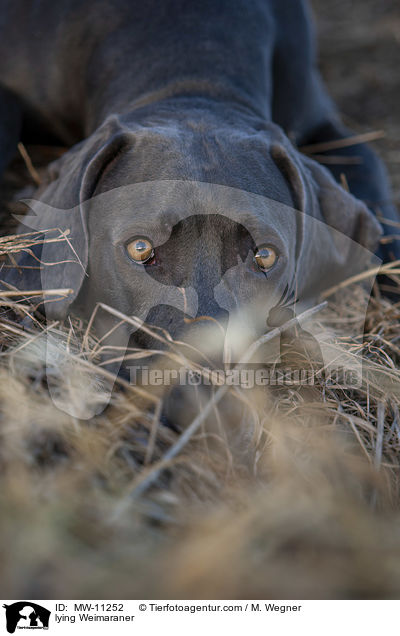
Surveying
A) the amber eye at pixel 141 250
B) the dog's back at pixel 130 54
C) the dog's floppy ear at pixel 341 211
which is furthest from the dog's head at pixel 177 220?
the dog's back at pixel 130 54

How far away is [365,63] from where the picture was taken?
5312 millimetres

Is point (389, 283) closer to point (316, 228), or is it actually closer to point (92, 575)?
point (316, 228)

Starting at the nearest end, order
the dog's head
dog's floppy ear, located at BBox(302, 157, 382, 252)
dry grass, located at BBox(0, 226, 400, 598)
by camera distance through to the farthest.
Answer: dry grass, located at BBox(0, 226, 400, 598) → the dog's head → dog's floppy ear, located at BBox(302, 157, 382, 252)

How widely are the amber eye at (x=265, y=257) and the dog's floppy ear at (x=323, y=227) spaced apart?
24cm

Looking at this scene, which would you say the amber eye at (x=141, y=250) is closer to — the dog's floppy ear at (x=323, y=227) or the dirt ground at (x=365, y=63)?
the dog's floppy ear at (x=323, y=227)

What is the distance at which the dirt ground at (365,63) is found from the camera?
15.3 ft

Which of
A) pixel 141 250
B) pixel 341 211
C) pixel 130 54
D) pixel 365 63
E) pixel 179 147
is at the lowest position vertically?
pixel 365 63

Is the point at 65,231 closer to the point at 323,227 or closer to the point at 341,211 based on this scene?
the point at 323,227

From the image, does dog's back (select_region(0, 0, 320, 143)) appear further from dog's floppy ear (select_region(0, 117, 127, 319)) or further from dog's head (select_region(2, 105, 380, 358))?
dog's floppy ear (select_region(0, 117, 127, 319))

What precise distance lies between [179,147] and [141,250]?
1.40 feet
